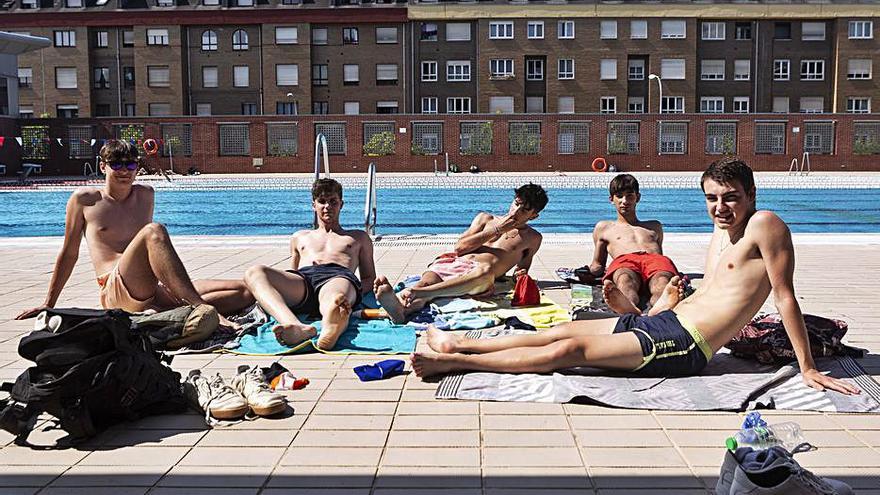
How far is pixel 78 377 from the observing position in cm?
341

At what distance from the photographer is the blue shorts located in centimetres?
417

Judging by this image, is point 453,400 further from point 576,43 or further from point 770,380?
point 576,43

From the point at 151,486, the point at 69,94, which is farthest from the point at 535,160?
the point at 151,486

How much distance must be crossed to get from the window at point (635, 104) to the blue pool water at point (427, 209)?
23822 millimetres

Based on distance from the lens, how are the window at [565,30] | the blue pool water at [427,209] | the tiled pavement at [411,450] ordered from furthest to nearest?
the window at [565,30], the blue pool water at [427,209], the tiled pavement at [411,450]

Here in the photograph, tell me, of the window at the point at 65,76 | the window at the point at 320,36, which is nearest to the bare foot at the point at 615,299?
the window at the point at 320,36

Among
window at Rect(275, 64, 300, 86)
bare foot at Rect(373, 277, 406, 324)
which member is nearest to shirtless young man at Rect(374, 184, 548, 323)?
bare foot at Rect(373, 277, 406, 324)

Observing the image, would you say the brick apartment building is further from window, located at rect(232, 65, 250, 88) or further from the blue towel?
the blue towel

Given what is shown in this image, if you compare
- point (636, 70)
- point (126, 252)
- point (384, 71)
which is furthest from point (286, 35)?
point (126, 252)

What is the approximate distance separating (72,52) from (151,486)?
173ft

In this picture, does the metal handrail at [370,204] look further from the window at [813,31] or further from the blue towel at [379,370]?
the window at [813,31]

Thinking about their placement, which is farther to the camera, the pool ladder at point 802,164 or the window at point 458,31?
the window at point 458,31

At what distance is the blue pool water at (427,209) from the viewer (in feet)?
57.9

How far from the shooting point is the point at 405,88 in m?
49.5
